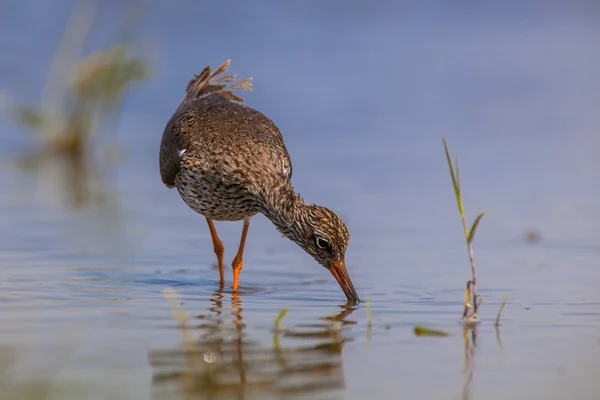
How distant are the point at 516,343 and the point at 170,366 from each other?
6.43 feet

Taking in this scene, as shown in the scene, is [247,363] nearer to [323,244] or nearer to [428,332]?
[428,332]

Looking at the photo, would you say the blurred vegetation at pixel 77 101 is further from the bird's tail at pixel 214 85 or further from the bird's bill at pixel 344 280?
the bird's bill at pixel 344 280

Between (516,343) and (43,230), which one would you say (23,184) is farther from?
(516,343)

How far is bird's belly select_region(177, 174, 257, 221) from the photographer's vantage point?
841 cm

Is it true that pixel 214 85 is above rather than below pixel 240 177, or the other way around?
above

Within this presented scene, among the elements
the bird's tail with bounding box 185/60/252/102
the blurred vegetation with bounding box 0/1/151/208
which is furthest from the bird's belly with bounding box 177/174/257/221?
the blurred vegetation with bounding box 0/1/151/208

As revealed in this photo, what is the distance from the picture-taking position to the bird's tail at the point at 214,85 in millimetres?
10297

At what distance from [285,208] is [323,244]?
530 mm

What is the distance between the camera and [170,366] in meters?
5.32

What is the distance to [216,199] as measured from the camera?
852 centimetres

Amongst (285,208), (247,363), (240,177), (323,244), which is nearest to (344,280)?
(323,244)

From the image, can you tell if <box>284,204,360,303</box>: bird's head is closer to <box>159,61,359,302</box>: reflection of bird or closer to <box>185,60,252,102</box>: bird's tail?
<box>159,61,359,302</box>: reflection of bird

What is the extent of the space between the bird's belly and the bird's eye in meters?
1.02

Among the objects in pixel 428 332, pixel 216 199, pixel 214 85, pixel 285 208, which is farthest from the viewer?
pixel 214 85
